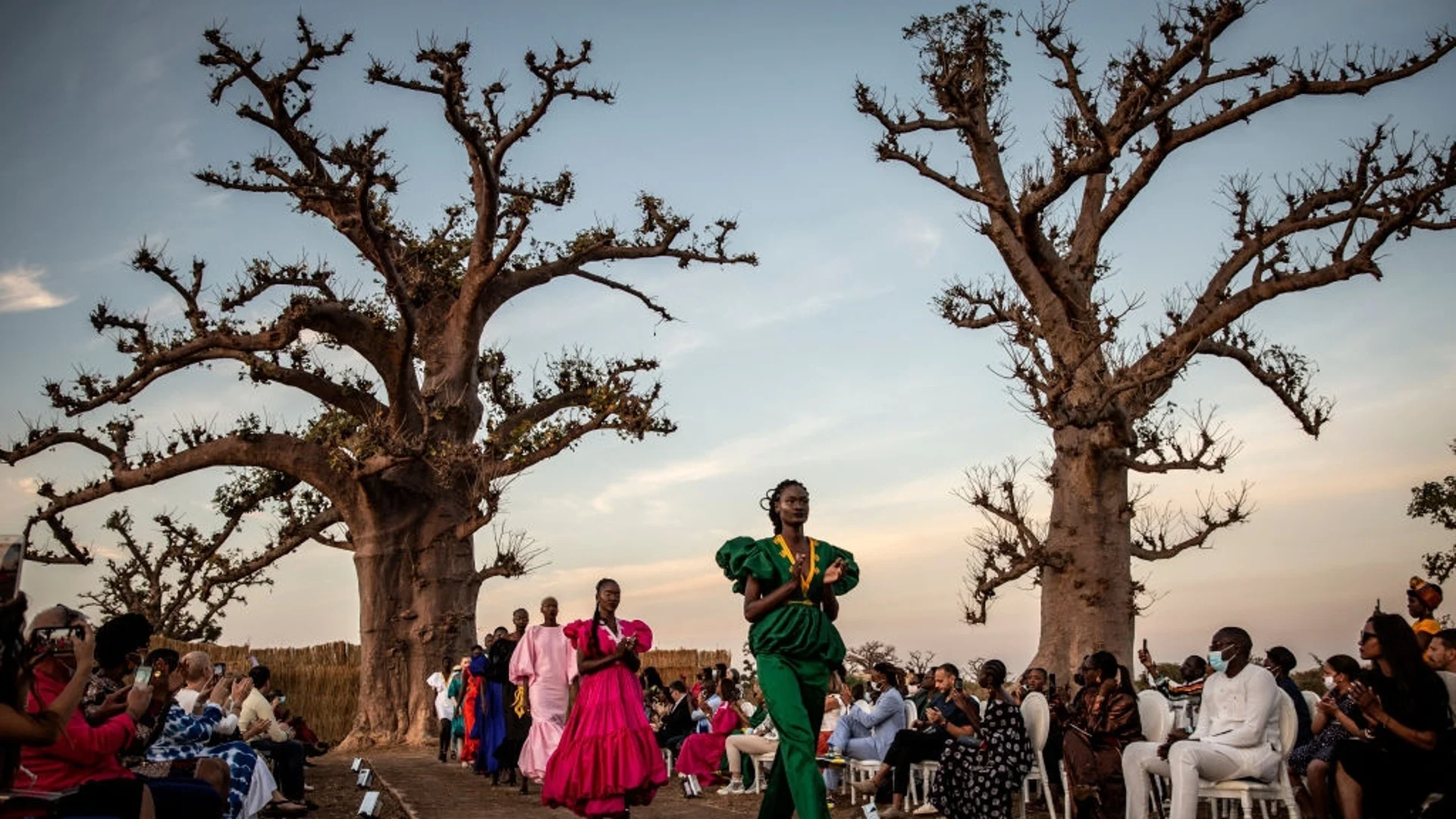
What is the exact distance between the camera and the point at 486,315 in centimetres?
2219

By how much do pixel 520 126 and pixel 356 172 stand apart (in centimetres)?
246

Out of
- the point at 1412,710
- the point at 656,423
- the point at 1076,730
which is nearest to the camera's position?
the point at 1412,710

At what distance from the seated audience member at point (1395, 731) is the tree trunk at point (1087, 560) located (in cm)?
757

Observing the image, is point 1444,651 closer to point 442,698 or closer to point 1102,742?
point 1102,742

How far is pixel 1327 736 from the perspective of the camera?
826 centimetres

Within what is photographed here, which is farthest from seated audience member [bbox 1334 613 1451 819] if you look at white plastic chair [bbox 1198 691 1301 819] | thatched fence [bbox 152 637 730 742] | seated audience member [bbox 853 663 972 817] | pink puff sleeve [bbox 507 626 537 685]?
thatched fence [bbox 152 637 730 742]

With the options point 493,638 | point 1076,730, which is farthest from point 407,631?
point 1076,730

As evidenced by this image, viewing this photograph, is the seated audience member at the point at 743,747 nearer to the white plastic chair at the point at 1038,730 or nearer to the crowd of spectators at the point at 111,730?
the white plastic chair at the point at 1038,730

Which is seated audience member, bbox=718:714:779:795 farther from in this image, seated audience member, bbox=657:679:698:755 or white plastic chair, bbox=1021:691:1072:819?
white plastic chair, bbox=1021:691:1072:819

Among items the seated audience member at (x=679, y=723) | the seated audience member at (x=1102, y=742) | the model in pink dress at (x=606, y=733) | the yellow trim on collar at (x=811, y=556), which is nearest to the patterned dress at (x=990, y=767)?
the seated audience member at (x=1102, y=742)

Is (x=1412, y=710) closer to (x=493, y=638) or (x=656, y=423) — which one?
(x=493, y=638)

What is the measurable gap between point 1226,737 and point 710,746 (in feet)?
22.9

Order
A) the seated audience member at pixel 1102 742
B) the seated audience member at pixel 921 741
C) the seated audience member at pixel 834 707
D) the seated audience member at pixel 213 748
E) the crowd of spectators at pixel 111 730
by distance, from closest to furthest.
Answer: the crowd of spectators at pixel 111 730, the seated audience member at pixel 213 748, the seated audience member at pixel 1102 742, the seated audience member at pixel 921 741, the seated audience member at pixel 834 707

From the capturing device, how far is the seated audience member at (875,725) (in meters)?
11.0
